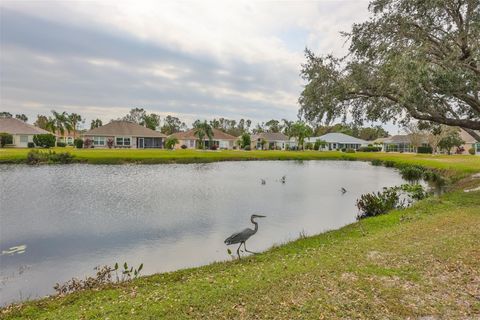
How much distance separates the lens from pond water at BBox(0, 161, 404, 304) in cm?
1073

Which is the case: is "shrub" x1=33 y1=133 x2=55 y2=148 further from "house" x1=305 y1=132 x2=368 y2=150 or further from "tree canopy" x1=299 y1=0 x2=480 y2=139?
"house" x1=305 y1=132 x2=368 y2=150

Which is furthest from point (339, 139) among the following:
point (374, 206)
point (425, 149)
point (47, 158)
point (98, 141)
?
point (374, 206)

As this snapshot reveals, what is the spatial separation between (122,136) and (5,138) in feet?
71.2

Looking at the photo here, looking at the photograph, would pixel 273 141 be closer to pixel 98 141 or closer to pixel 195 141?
pixel 195 141

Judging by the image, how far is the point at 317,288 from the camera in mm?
6469

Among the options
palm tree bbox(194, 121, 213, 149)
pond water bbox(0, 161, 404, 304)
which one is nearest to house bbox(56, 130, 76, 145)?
palm tree bbox(194, 121, 213, 149)

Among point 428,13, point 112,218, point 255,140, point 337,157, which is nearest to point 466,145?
point 337,157

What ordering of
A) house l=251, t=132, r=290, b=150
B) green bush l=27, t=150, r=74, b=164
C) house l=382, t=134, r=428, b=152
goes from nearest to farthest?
green bush l=27, t=150, r=74, b=164 < house l=382, t=134, r=428, b=152 < house l=251, t=132, r=290, b=150

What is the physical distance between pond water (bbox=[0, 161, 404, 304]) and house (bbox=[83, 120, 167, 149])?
4503cm

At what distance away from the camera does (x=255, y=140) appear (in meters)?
104

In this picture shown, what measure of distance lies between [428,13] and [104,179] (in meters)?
26.1

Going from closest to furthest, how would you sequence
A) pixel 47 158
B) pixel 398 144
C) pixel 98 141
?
1. pixel 47 158
2. pixel 98 141
3. pixel 398 144

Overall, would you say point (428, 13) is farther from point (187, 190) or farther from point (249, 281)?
point (187, 190)

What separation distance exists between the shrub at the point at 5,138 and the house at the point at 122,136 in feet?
44.3
